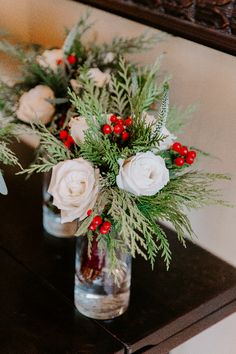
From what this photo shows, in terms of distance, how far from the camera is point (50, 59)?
55.0 inches

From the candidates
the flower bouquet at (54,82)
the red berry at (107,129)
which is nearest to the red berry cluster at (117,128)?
the red berry at (107,129)

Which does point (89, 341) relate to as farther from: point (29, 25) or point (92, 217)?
Answer: point (29, 25)

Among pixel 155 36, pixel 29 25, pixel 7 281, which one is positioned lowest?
pixel 7 281

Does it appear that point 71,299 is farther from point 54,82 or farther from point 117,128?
point 54,82

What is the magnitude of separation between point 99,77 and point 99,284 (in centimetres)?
47

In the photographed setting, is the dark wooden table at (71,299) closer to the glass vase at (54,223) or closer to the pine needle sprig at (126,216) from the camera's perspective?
the glass vase at (54,223)

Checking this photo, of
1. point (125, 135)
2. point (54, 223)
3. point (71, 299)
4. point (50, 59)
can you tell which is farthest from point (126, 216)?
point (50, 59)

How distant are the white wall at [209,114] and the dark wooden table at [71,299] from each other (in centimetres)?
8

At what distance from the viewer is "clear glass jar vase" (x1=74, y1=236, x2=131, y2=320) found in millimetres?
1124

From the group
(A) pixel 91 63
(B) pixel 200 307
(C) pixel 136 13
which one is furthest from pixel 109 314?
(C) pixel 136 13

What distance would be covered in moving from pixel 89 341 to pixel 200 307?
0.25m

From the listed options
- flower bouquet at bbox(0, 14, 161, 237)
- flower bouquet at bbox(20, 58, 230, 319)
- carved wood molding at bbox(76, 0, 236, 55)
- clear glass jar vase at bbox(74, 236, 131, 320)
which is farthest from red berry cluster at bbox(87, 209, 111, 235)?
carved wood molding at bbox(76, 0, 236, 55)

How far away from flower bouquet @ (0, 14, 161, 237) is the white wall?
97 mm

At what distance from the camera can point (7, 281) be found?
1.22 meters
